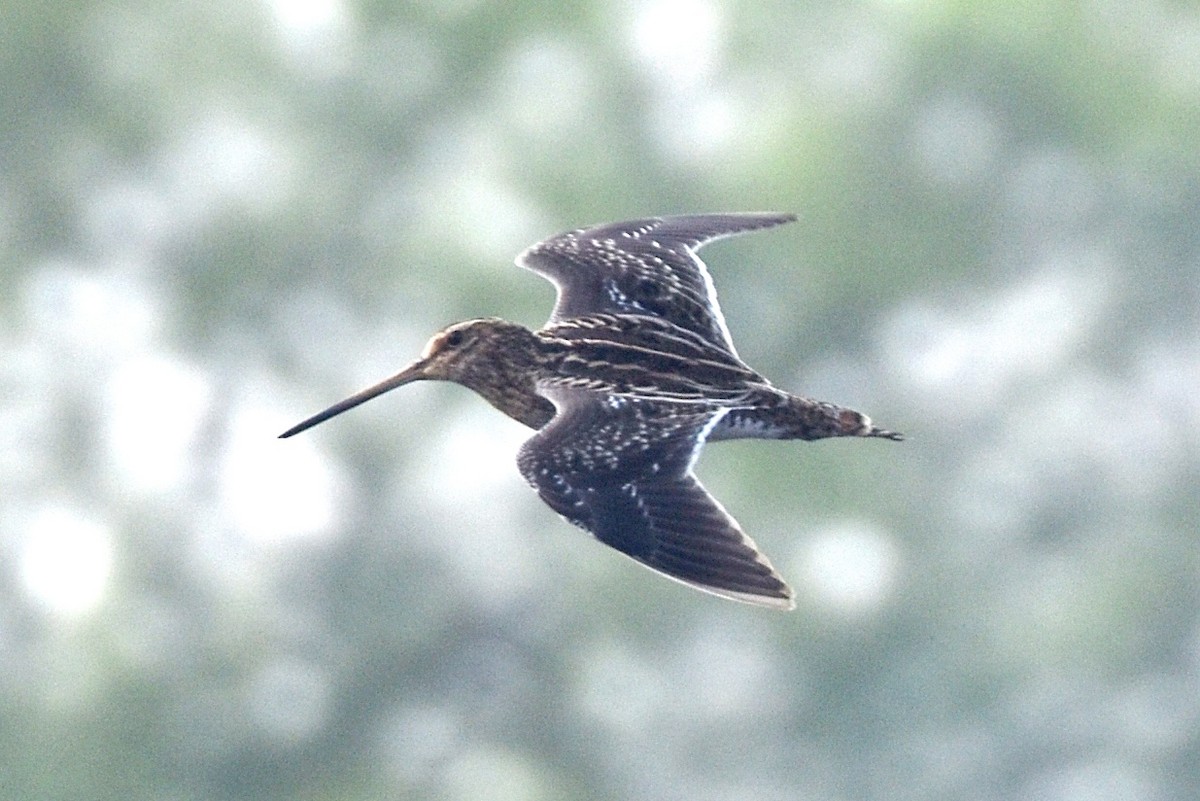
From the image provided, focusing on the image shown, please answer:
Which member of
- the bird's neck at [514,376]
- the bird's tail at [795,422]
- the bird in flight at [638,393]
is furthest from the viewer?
the bird's neck at [514,376]

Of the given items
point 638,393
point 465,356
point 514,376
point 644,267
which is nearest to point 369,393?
point 465,356

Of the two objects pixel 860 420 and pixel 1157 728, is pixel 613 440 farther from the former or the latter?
pixel 1157 728

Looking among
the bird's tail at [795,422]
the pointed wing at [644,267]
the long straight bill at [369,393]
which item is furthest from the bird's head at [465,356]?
the bird's tail at [795,422]

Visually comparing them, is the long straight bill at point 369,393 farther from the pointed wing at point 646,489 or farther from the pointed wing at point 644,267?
the pointed wing at point 646,489

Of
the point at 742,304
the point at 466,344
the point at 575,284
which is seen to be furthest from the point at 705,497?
the point at 742,304

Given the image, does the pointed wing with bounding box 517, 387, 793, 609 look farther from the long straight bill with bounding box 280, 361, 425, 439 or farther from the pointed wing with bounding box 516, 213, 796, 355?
the pointed wing with bounding box 516, 213, 796, 355

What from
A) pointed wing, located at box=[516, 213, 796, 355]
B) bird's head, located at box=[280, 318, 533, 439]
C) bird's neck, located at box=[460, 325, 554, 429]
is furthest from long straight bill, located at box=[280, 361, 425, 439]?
pointed wing, located at box=[516, 213, 796, 355]

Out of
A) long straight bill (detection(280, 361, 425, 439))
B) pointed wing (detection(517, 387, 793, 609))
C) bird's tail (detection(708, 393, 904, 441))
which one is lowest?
pointed wing (detection(517, 387, 793, 609))
